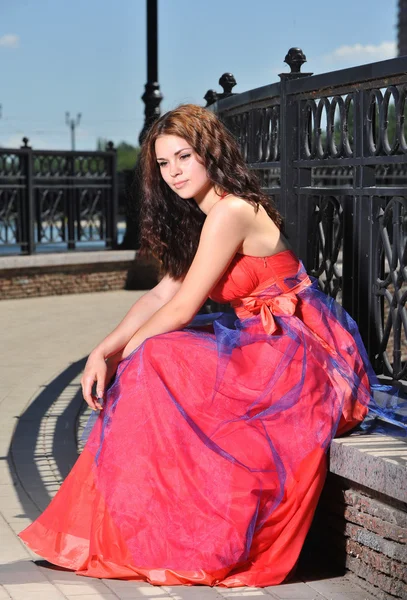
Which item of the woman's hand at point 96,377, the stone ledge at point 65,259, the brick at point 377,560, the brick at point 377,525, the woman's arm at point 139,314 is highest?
the woman's arm at point 139,314

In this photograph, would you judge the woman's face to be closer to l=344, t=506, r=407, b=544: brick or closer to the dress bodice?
the dress bodice

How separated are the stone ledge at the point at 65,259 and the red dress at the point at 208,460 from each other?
9.79m

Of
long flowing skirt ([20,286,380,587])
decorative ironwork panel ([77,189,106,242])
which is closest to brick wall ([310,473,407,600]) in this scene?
long flowing skirt ([20,286,380,587])

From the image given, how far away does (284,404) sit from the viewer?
3811 mm

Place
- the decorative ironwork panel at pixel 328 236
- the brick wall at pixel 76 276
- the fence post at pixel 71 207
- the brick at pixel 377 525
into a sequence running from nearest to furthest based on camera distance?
the brick at pixel 377 525, the decorative ironwork panel at pixel 328 236, the brick wall at pixel 76 276, the fence post at pixel 71 207

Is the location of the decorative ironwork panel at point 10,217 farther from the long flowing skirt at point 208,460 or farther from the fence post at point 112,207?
the long flowing skirt at point 208,460

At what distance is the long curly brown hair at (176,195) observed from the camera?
411 centimetres

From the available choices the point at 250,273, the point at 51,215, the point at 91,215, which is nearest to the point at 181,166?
the point at 250,273

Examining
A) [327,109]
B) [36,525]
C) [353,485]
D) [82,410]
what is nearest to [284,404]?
[353,485]

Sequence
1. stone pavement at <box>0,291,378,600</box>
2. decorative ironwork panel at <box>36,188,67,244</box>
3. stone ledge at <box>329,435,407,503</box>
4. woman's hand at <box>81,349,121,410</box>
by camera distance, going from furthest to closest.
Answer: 1. decorative ironwork panel at <box>36,188,67,244</box>
2. woman's hand at <box>81,349,121,410</box>
3. stone pavement at <box>0,291,378,600</box>
4. stone ledge at <box>329,435,407,503</box>

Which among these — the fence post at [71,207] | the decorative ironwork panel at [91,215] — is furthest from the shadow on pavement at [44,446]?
the decorative ironwork panel at [91,215]

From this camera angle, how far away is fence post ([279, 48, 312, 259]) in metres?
5.04

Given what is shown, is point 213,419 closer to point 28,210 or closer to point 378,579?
point 378,579

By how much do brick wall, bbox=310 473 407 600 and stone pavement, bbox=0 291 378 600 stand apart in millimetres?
82
